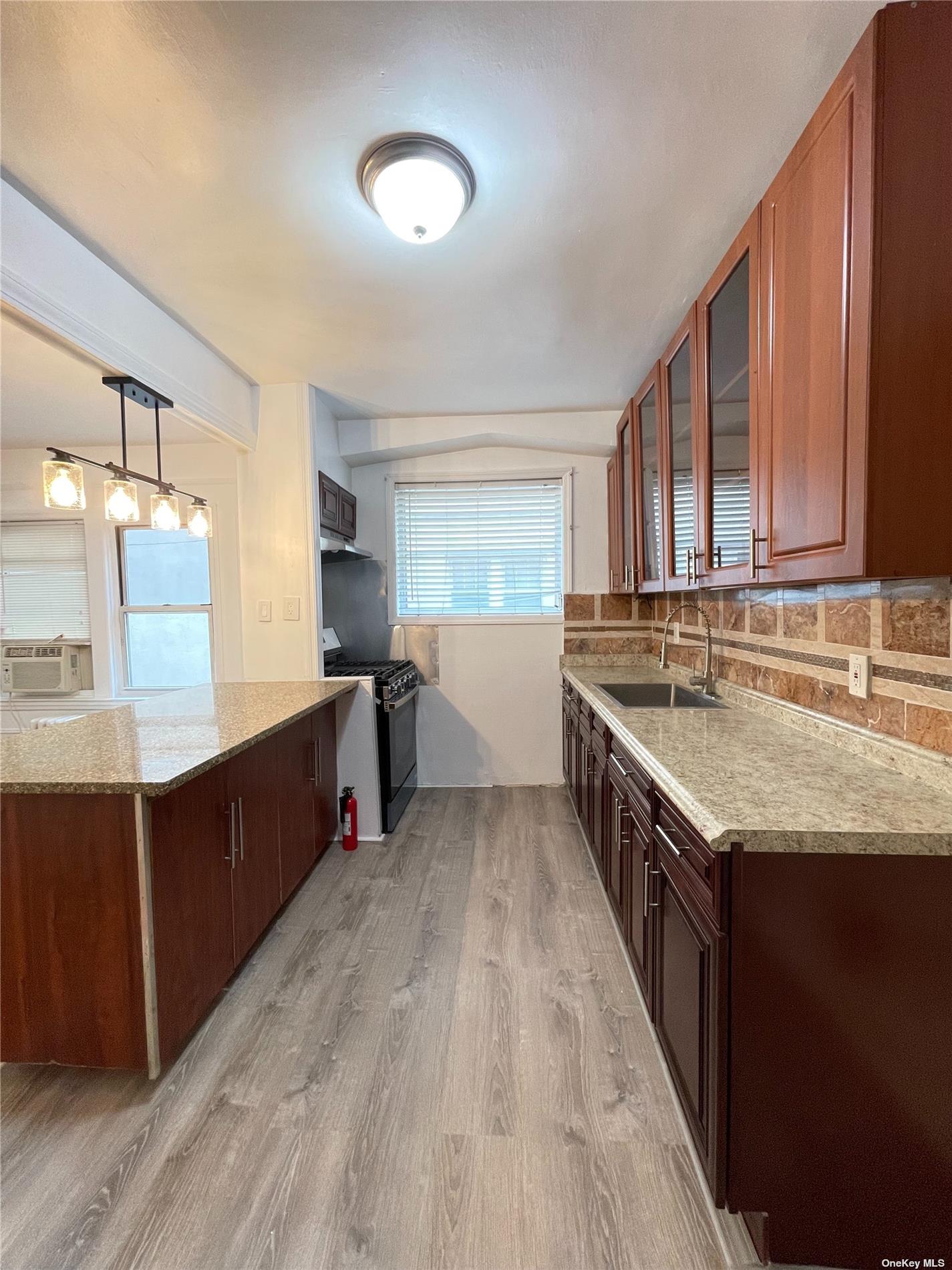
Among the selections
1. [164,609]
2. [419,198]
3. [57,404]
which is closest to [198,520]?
[57,404]

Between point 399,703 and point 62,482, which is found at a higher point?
point 62,482

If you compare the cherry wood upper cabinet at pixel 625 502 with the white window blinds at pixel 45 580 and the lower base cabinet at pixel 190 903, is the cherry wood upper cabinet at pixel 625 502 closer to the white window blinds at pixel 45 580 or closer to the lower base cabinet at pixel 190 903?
the lower base cabinet at pixel 190 903

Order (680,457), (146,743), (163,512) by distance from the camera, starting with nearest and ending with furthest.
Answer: (146,743) < (680,457) < (163,512)

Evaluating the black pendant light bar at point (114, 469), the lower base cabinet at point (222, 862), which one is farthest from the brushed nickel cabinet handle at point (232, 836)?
the black pendant light bar at point (114, 469)

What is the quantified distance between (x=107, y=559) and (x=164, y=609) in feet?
1.72

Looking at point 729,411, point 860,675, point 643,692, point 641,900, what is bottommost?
point 641,900

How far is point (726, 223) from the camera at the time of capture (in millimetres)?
1762

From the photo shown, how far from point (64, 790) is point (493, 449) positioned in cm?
A: 322

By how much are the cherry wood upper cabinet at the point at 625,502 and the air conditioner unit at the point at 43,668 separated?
371cm

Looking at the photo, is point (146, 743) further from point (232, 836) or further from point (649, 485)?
point (649, 485)

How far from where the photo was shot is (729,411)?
5.53 feet

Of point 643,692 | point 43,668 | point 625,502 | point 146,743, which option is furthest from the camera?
point 43,668

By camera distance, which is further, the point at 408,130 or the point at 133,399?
the point at 133,399

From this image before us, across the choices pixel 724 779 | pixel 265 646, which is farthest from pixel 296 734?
pixel 724 779
